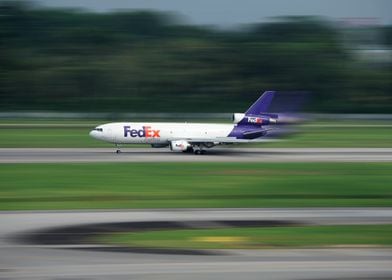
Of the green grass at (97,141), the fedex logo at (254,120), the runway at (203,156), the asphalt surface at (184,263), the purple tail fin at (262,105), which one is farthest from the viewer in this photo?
the green grass at (97,141)

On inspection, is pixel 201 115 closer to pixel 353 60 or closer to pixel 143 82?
pixel 143 82

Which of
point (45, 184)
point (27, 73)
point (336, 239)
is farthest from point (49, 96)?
point (336, 239)

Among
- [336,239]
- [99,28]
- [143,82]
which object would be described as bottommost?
[336,239]

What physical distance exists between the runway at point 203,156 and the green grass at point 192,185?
3009mm

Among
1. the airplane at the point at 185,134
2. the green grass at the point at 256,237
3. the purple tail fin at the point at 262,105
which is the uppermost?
the purple tail fin at the point at 262,105

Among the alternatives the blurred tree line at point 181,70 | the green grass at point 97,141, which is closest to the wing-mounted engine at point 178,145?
the green grass at point 97,141

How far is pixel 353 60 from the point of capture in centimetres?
13325

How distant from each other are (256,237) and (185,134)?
96.0 feet

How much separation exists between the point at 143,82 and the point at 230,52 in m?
17.3

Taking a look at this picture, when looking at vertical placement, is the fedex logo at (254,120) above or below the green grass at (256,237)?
above

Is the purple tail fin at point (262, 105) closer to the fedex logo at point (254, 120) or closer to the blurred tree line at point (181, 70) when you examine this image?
the fedex logo at point (254, 120)

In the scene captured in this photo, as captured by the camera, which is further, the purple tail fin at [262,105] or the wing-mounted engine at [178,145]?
the purple tail fin at [262,105]

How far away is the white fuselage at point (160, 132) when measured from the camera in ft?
164

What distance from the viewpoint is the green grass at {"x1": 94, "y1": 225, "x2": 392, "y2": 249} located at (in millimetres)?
20109
